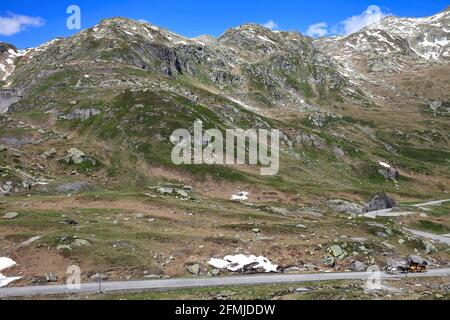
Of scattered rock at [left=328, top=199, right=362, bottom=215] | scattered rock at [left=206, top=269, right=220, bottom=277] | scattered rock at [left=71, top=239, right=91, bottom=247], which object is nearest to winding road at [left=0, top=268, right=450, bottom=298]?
scattered rock at [left=206, top=269, right=220, bottom=277]

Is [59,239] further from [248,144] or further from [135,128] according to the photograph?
[248,144]

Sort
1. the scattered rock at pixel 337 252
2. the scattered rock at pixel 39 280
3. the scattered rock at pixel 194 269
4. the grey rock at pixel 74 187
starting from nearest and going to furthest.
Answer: the scattered rock at pixel 39 280
the scattered rock at pixel 194 269
the scattered rock at pixel 337 252
the grey rock at pixel 74 187

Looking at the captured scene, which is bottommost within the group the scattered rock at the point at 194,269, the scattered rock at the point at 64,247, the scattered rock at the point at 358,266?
the scattered rock at the point at 358,266

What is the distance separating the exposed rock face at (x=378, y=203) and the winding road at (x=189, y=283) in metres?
53.4

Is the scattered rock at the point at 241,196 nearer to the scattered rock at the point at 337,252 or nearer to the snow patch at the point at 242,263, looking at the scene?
the scattered rock at the point at 337,252

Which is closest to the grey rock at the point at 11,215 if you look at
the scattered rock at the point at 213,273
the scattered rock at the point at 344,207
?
the scattered rock at the point at 213,273

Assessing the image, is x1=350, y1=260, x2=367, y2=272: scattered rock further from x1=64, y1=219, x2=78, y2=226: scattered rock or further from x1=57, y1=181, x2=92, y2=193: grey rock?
x1=57, y1=181, x2=92, y2=193: grey rock

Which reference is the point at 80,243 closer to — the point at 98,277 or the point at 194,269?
the point at 98,277

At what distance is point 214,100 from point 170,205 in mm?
105544

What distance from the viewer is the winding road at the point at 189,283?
48875mm

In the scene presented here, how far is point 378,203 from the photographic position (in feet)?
389

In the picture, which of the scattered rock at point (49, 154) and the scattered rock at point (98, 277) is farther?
the scattered rock at point (49, 154)

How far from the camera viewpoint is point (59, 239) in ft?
206
